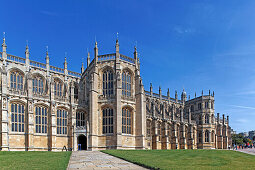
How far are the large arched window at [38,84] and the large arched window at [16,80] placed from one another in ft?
8.66

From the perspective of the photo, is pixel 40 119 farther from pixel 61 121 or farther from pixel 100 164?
pixel 100 164

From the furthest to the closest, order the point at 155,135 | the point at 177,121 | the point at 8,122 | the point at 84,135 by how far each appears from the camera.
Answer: the point at 177,121
the point at 155,135
the point at 84,135
the point at 8,122

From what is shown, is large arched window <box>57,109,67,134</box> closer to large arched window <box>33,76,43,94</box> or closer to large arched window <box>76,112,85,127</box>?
large arched window <box>76,112,85,127</box>

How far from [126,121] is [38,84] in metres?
18.1

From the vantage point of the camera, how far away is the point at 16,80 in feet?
138

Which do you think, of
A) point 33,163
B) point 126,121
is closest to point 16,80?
point 126,121

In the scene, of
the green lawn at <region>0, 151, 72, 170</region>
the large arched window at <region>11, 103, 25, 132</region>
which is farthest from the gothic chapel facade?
the green lawn at <region>0, 151, 72, 170</region>

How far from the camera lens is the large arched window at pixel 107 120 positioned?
4103 cm

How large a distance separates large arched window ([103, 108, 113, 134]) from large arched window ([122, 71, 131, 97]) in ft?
14.2

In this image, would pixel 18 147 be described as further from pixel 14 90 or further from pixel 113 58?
pixel 113 58

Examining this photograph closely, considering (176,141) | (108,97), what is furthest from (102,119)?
(176,141)

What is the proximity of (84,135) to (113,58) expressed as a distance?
14.6 m

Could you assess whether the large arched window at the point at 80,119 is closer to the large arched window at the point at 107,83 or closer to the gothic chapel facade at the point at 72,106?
the gothic chapel facade at the point at 72,106

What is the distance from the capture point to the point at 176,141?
192 ft
